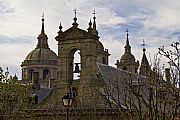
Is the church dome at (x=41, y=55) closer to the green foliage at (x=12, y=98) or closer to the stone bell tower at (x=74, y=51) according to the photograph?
the stone bell tower at (x=74, y=51)

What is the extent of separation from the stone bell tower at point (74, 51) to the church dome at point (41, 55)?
147 ft

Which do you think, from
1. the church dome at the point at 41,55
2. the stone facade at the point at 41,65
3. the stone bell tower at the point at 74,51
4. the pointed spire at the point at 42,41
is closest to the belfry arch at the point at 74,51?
the stone bell tower at the point at 74,51

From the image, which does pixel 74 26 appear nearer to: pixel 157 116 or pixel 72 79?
pixel 72 79

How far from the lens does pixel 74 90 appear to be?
40.7 m

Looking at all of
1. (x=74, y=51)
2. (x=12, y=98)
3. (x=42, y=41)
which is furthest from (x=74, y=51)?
(x=42, y=41)

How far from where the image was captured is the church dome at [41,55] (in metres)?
86.4

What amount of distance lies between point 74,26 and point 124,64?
36.1m

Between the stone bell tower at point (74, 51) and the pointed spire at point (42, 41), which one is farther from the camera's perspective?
the pointed spire at point (42, 41)

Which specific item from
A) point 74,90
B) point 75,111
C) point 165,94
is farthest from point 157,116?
point 74,90

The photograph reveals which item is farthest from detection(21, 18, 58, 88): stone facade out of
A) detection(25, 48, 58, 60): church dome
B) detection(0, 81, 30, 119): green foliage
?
detection(0, 81, 30, 119): green foliage

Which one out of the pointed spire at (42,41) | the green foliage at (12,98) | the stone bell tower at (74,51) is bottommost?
the green foliage at (12,98)

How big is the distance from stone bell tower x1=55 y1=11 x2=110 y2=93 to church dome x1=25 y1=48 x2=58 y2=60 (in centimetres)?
4469

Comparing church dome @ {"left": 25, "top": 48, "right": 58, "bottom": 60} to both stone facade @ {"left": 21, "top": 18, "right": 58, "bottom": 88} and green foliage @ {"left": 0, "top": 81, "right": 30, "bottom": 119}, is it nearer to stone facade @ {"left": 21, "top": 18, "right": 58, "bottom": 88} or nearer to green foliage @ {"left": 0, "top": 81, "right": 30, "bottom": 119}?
stone facade @ {"left": 21, "top": 18, "right": 58, "bottom": 88}

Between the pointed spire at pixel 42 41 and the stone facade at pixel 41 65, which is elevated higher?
the pointed spire at pixel 42 41
